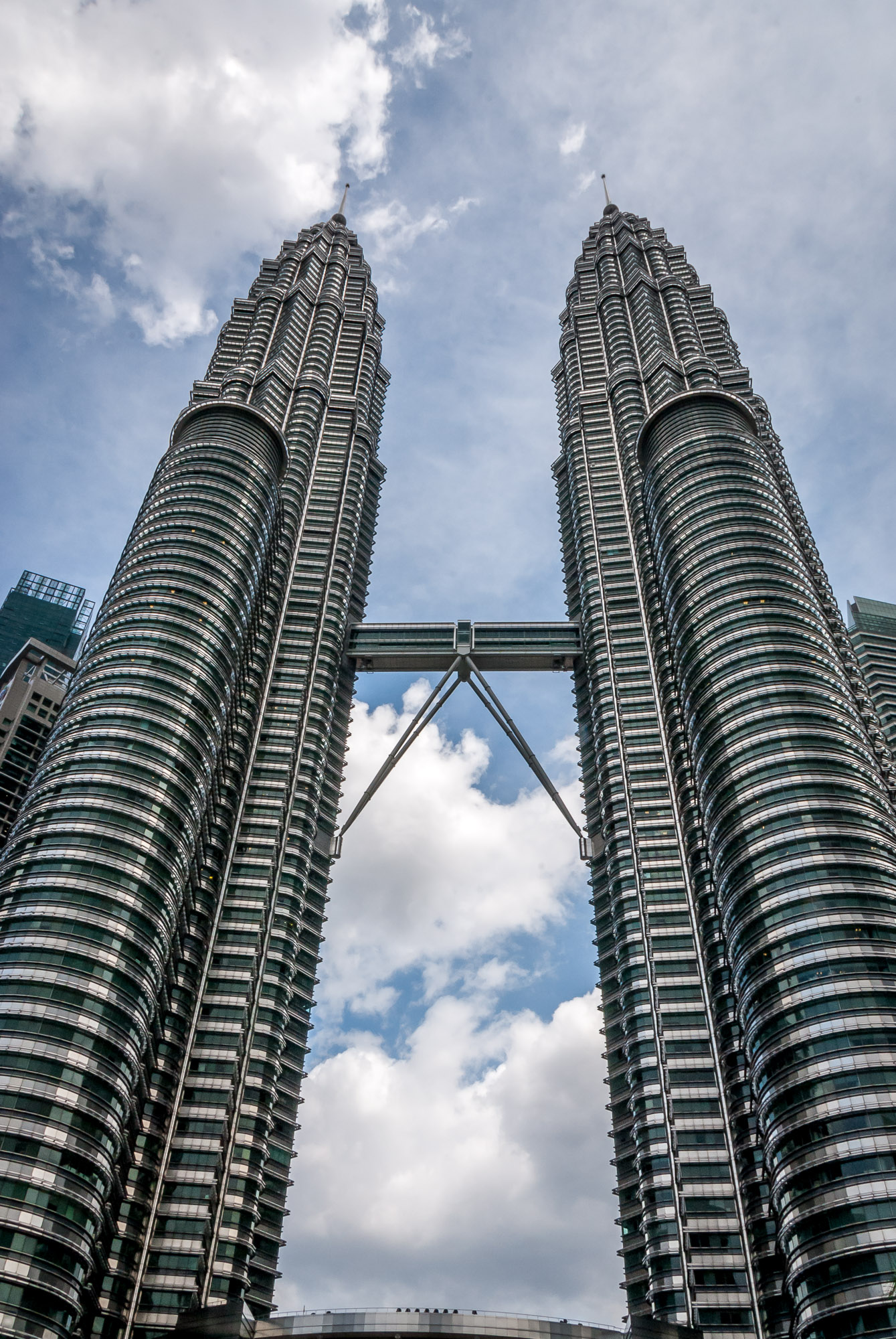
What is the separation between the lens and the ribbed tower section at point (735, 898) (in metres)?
76.4

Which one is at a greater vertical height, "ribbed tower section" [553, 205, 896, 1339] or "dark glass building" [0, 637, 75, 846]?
"dark glass building" [0, 637, 75, 846]

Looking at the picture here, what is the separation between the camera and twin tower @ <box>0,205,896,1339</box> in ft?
255

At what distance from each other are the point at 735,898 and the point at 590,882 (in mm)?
36098

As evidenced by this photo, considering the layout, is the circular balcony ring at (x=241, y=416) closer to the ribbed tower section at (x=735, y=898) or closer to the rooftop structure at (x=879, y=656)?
the ribbed tower section at (x=735, y=898)

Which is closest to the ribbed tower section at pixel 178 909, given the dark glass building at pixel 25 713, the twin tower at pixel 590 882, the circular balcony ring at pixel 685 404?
the twin tower at pixel 590 882

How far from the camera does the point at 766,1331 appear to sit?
82.1m

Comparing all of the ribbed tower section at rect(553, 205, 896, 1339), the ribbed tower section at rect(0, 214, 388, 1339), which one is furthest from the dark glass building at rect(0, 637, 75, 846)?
the ribbed tower section at rect(553, 205, 896, 1339)

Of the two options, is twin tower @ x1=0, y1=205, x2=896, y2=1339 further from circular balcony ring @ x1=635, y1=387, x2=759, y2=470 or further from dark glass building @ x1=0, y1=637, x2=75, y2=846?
dark glass building @ x1=0, y1=637, x2=75, y2=846

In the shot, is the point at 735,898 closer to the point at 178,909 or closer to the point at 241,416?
the point at 178,909

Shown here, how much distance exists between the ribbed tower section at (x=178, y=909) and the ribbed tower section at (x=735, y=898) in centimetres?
3467

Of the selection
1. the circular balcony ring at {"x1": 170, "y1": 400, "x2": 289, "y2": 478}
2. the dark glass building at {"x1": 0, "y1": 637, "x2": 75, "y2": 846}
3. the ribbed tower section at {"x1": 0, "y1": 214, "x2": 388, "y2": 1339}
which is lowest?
the ribbed tower section at {"x1": 0, "y1": 214, "x2": 388, "y2": 1339}

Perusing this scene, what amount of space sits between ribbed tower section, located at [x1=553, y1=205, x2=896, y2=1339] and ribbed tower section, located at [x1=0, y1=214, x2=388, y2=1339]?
34.7 metres

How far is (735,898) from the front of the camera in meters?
93.2

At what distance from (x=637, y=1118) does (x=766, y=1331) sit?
20.4 meters
